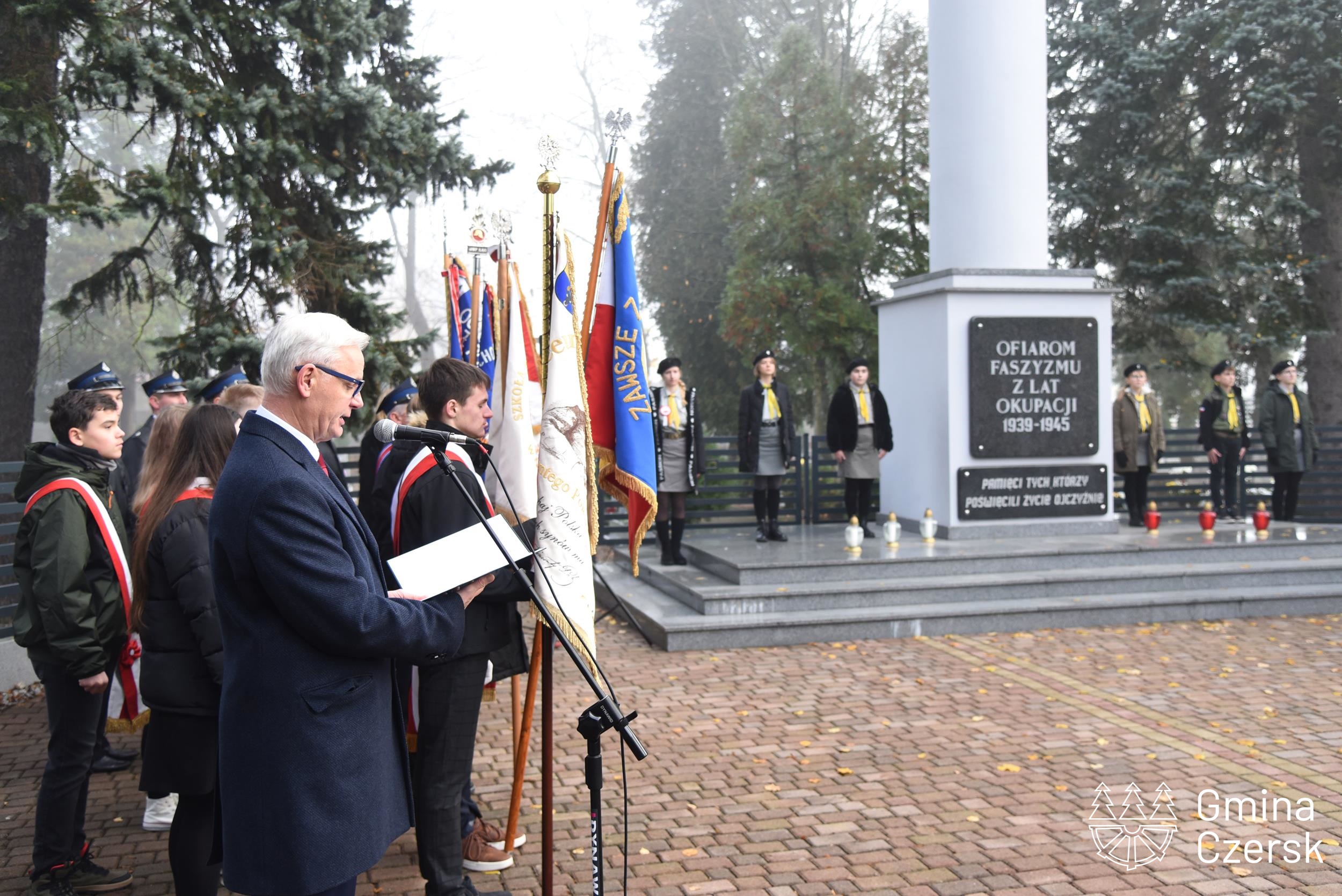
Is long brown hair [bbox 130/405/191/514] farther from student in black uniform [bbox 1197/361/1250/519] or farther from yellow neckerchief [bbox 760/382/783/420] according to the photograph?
student in black uniform [bbox 1197/361/1250/519]

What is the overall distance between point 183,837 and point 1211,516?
→ 1111 centimetres

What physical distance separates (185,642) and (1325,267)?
20.6 meters

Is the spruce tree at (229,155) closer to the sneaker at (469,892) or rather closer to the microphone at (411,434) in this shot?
the sneaker at (469,892)

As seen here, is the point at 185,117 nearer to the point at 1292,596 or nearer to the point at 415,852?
the point at 415,852

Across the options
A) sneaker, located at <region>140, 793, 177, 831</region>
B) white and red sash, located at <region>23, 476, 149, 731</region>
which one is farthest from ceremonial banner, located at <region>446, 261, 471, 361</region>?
sneaker, located at <region>140, 793, 177, 831</region>

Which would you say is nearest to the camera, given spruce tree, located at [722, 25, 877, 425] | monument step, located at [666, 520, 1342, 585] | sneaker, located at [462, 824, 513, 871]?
sneaker, located at [462, 824, 513, 871]

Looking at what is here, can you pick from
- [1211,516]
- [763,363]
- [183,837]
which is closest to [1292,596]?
[1211,516]

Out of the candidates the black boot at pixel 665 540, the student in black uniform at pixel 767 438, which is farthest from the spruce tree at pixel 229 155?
the student in black uniform at pixel 767 438

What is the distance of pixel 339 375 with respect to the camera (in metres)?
2.62

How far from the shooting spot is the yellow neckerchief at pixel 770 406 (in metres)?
11.7

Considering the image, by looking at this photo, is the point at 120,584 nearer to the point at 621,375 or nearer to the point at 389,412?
the point at 621,375

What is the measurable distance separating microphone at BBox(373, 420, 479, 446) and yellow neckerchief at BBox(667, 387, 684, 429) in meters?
8.39

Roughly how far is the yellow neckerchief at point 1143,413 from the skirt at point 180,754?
1138 cm

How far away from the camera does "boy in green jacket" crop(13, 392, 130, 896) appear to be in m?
4.18
